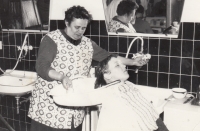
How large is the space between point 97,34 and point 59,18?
1.72ft

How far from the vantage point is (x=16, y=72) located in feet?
11.3

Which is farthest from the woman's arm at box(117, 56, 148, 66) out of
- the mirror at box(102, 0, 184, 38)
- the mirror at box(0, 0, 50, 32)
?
the mirror at box(0, 0, 50, 32)

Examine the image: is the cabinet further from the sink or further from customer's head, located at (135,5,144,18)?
customer's head, located at (135,5,144,18)

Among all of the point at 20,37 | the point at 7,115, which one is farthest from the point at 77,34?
the point at 7,115

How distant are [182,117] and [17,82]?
6.70 ft

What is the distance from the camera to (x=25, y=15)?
3.20 meters

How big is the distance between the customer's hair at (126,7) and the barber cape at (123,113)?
0.81 metres

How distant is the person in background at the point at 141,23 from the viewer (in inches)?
96.7

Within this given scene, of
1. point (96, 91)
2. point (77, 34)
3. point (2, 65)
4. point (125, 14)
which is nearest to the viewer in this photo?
point (96, 91)

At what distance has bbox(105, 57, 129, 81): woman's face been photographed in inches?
80.4

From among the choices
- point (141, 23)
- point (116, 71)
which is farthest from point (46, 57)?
point (141, 23)

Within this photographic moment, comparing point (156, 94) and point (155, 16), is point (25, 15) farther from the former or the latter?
point (156, 94)

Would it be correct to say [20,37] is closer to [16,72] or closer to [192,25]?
[16,72]

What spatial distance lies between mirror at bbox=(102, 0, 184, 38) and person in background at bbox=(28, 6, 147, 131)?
1.09 ft
